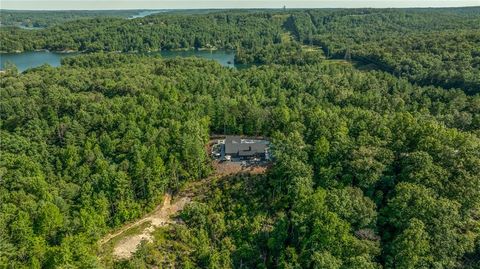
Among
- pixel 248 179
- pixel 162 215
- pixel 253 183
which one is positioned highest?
pixel 248 179

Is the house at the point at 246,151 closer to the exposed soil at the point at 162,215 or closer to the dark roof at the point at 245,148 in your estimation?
the dark roof at the point at 245,148

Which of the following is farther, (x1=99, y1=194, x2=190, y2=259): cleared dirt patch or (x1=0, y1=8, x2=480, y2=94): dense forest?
(x1=0, y1=8, x2=480, y2=94): dense forest

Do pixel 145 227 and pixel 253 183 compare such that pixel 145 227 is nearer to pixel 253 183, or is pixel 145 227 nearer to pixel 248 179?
pixel 248 179

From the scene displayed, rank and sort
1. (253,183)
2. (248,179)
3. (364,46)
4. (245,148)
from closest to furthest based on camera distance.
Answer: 1. (253,183)
2. (248,179)
3. (245,148)
4. (364,46)

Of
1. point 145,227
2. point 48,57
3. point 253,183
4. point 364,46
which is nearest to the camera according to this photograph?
point 145,227

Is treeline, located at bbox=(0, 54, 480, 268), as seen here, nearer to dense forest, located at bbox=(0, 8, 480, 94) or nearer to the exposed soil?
the exposed soil

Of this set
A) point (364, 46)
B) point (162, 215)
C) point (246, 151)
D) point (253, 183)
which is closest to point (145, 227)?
point (162, 215)

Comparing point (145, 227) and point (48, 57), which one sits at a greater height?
point (48, 57)

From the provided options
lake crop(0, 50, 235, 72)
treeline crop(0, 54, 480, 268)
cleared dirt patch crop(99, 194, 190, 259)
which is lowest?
cleared dirt patch crop(99, 194, 190, 259)

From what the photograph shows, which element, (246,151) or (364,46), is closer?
(246,151)

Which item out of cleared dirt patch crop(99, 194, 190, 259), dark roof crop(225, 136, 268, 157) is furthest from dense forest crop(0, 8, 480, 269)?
dark roof crop(225, 136, 268, 157)
